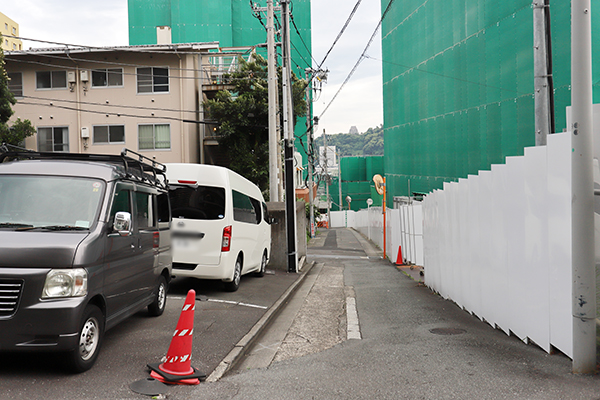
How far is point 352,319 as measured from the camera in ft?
28.3

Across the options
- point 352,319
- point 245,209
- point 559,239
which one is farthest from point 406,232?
point 559,239

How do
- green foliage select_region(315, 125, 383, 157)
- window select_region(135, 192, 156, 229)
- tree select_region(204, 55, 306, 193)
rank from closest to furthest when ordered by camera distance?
window select_region(135, 192, 156, 229) → tree select_region(204, 55, 306, 193) → green foliage select_region(315, 125, 383, 157)

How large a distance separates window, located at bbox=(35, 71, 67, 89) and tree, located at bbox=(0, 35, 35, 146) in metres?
2.55

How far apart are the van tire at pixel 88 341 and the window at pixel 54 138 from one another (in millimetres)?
24164

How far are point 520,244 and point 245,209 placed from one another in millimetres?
6686

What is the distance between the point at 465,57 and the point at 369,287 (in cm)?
1519

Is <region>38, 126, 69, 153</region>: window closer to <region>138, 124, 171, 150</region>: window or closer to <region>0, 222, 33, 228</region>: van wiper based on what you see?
<region>138, 124, 171, 150</region>: window

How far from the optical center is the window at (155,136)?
27.1m

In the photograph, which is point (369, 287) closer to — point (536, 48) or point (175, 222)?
point (175, 222)

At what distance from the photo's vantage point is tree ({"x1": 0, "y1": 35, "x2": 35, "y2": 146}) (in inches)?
861

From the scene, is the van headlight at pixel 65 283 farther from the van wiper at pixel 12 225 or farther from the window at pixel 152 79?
the window at pixel 152 79

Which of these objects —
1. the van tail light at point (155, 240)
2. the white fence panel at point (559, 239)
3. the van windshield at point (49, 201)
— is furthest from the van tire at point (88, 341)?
the white fence panel at point (559, 239)

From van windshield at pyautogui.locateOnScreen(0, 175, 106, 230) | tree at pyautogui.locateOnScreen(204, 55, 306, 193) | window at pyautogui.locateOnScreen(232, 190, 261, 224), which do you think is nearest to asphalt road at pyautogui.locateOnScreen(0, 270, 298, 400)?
van windshield at pyautogui.locateOnScreen(0, 175, 106, 230)

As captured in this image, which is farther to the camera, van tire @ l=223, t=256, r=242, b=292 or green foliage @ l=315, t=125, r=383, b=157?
green foliage @ l=315, t=125, r=383, b=157
